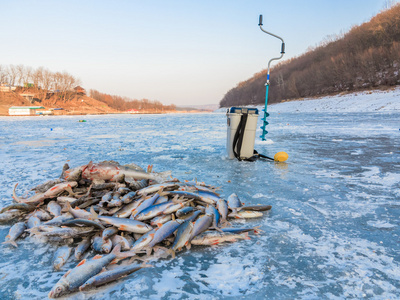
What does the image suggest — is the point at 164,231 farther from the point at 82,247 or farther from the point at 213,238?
the point at 82,247

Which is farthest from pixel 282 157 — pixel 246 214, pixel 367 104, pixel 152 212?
pixel 367 104

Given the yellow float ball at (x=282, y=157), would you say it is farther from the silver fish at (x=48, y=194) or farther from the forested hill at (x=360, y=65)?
the forested hill at (x=360, y=65)

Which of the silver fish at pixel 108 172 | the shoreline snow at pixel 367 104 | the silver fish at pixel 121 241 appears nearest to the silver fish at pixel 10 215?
the silver fish at pixel 108 172

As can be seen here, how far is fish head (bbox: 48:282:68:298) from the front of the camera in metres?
1.91

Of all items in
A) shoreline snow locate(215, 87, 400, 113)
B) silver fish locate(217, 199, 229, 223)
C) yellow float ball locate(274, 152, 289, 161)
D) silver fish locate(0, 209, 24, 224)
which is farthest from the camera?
shoreline snow locate(215, 87, 400, 113)

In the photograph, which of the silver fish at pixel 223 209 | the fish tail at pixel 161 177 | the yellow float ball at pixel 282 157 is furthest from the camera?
the yellow float ball at pixel 282 157

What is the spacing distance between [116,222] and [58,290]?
2.78 feet

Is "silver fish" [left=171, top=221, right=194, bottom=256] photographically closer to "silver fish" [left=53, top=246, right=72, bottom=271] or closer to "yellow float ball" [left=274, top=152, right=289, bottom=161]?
"silver fish" [left=53, top=246, right=72, bottom=271]

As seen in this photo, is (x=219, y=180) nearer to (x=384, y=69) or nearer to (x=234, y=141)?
(x=234, y=141)

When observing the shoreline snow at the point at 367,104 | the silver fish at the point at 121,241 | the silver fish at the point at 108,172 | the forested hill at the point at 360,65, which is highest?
the forested hill at the point at 360,65

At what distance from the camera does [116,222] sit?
268cm

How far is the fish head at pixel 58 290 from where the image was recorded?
1.91 meters

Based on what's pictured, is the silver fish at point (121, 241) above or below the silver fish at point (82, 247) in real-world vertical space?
above

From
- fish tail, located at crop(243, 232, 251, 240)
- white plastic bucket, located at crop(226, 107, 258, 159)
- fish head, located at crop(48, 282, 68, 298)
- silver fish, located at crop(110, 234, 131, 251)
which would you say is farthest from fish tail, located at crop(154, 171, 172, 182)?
white plastic bucket, located at crop(226, 107, 258, 159)
